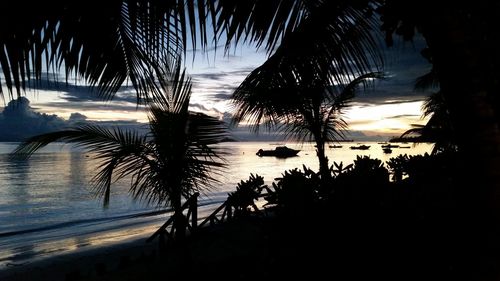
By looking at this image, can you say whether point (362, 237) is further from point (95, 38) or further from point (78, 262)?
point (78, 262)

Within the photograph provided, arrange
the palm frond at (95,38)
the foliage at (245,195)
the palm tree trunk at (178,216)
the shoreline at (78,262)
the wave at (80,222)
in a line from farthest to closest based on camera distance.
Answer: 1. the wave at (80,222)
2. the foliage at (245,195)
3. the shoreline at (78,262)
4. the palm tree trunk at (178,216)
5. the palm frond at (95,38)

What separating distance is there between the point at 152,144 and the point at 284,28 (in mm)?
2760

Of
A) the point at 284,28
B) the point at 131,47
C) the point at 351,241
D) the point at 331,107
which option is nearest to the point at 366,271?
the point at 351,241

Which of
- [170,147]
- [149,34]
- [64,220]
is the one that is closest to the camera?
[149,34]

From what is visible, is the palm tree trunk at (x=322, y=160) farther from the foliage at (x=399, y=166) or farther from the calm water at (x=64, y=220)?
the foliage at (x=399, y=166)

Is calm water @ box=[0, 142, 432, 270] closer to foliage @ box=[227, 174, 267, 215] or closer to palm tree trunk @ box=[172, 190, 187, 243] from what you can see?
foliage @ box=[227, 174, 267, 215]

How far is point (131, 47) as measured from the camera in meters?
2.57

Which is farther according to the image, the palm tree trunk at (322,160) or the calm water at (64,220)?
the calm water at (64,220)

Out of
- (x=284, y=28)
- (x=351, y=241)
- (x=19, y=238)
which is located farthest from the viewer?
(x=19, y=238)

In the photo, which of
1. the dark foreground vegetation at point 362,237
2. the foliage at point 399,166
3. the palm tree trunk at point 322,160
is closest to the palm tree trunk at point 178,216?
the dark foreground vegetation at point 362,237

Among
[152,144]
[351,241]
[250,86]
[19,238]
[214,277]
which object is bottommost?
[19,238]

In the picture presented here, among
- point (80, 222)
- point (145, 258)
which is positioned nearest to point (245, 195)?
point (145, 258)

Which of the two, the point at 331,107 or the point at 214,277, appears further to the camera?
the point at 331,107

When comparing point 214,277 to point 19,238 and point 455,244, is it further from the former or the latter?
point 19,238
